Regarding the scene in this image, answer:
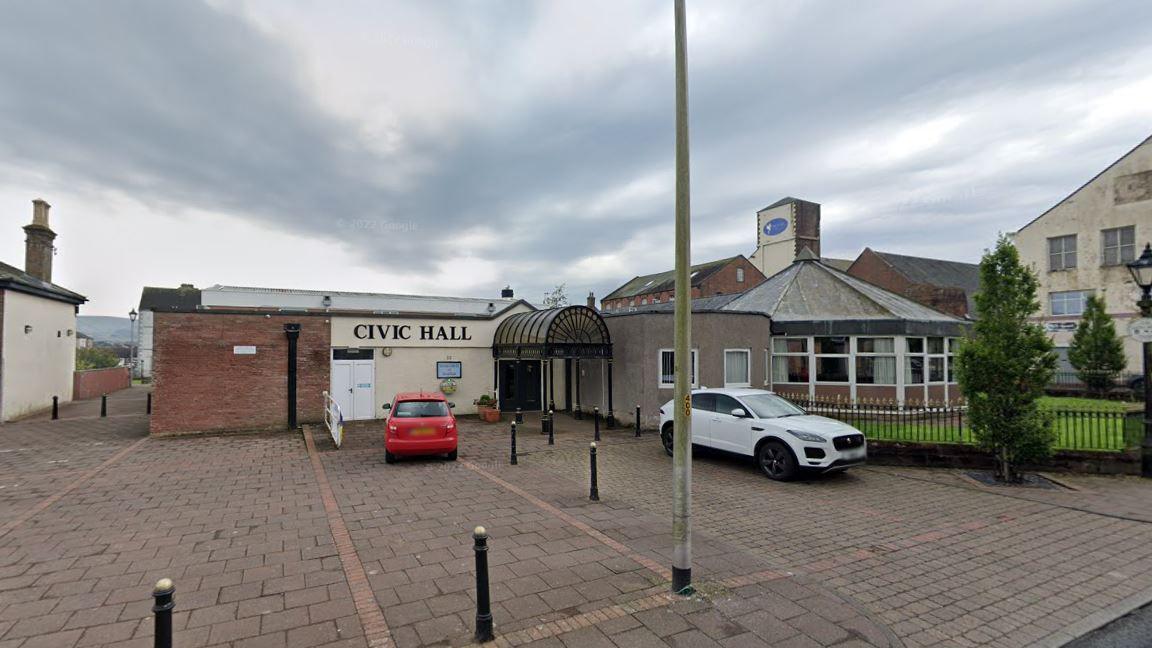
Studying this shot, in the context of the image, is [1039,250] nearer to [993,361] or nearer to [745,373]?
[745,373]

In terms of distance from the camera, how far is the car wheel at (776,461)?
9.80m

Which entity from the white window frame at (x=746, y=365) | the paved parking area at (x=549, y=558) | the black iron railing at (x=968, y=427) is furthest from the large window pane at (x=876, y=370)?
the paved parking area at (x=549, y=558)

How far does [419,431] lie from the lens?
1144 cm

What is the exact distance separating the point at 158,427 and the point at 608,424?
12992mm

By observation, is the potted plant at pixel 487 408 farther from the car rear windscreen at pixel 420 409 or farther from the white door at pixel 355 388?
the car rear windscreen at pixel 420 409

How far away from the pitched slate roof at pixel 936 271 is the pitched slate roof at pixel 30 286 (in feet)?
168

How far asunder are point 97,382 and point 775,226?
5415cm

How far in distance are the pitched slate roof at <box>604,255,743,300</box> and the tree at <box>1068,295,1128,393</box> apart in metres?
28.7

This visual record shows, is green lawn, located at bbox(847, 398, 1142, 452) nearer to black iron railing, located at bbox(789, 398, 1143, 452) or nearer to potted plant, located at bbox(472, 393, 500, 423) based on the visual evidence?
black iron railing, located at bbox(789, 398, 1143, 452)

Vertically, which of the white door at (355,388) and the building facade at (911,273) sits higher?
the building facade at (911,273)

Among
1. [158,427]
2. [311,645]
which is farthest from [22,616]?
[158,427]

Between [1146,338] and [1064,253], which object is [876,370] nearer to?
[1146,338]

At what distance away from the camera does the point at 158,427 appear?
15273 millimetres

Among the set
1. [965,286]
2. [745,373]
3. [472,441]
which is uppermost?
[965,286]
